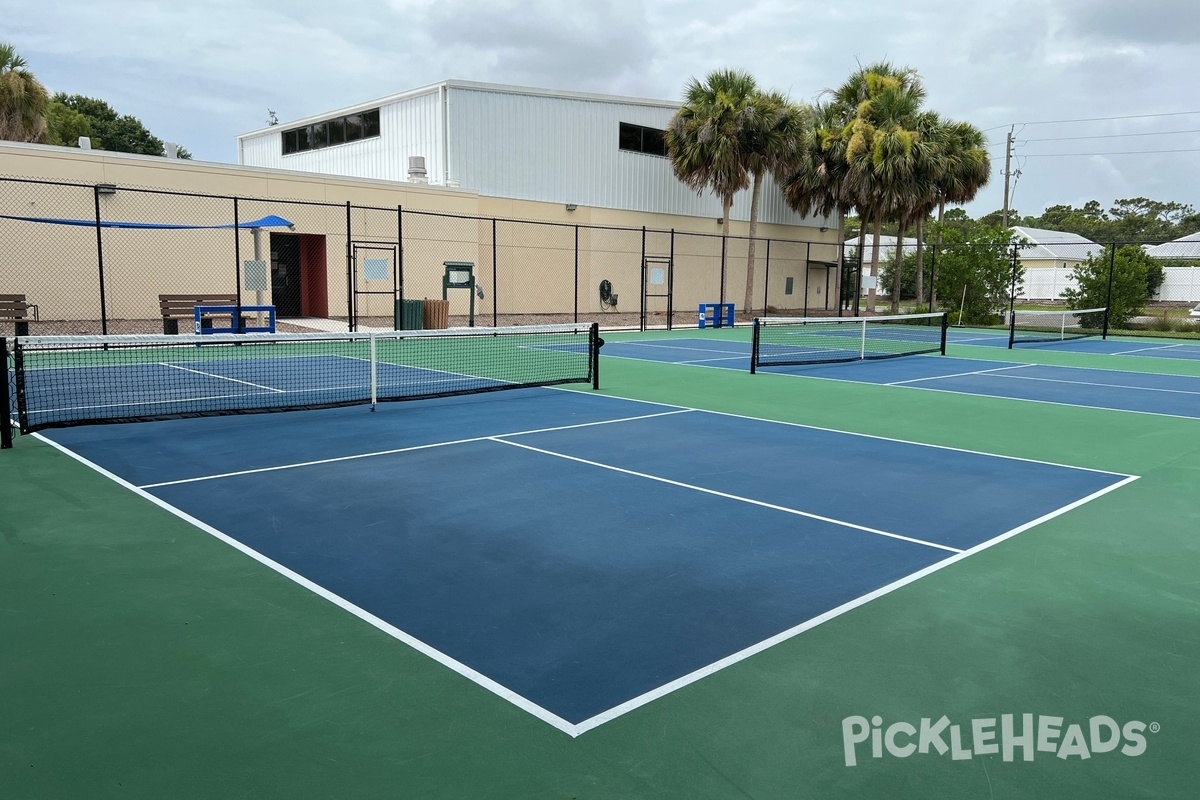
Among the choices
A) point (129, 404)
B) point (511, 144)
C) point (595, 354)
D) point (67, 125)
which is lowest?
point (129, 404)

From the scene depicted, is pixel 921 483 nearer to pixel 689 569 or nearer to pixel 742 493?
pixel 742 493

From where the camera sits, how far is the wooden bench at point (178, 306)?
19541mm

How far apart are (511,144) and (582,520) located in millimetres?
26490

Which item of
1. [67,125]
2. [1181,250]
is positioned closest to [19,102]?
[67,125]

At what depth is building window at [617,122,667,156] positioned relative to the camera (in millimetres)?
34062

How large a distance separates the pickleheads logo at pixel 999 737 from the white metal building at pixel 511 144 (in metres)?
27.3

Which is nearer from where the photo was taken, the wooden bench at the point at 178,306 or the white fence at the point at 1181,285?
the wooden bench at the point at 178,306

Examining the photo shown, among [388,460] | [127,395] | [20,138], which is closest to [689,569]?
[388,460]

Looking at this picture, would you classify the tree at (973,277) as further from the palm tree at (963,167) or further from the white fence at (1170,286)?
the white fence at (1170,286)

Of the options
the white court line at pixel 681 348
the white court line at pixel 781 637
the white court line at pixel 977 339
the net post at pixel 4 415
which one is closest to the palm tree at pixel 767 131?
the white court line at pixel 977 339

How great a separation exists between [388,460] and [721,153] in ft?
86.9

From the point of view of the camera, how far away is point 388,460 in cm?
808

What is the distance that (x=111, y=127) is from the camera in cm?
5875

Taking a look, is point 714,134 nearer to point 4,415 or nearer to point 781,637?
point 4,415
